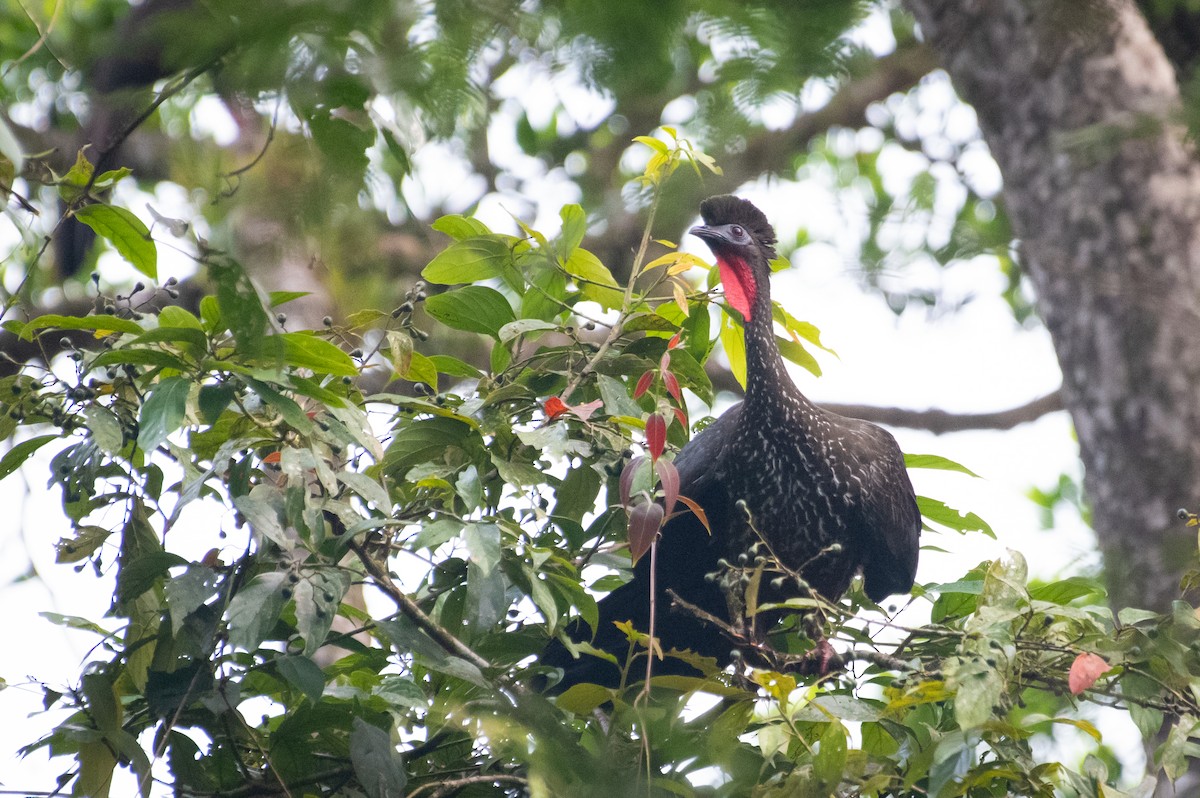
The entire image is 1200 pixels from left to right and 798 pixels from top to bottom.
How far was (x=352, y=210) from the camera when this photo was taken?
113 cm

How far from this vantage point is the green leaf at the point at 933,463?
274 cm

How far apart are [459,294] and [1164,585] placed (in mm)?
1779

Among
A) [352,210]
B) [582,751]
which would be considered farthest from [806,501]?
[352,210]

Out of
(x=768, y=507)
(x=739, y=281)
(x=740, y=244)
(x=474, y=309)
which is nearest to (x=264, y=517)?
(x=474, y=309)

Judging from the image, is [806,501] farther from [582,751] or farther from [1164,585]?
[582,751]

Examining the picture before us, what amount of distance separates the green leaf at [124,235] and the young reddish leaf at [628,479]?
93 centimetres

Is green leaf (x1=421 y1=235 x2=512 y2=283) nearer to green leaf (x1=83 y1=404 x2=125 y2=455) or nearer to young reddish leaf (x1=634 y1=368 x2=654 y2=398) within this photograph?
young reddish leaf (x1=634 y1=368 x2=654 y2=398)

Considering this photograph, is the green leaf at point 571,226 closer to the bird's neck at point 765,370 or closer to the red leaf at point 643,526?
the red leaf at point 643,526

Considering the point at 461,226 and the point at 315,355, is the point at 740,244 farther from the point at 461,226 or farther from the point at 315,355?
the point at 315,355

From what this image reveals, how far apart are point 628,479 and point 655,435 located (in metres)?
0.11

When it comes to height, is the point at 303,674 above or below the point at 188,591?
below

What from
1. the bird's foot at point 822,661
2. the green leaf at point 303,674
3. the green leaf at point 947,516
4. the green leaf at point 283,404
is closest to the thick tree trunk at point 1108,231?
the green leaf at point 947,516

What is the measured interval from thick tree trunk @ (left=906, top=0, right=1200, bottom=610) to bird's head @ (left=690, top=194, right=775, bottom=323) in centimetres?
75

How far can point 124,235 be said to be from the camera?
193 cm
